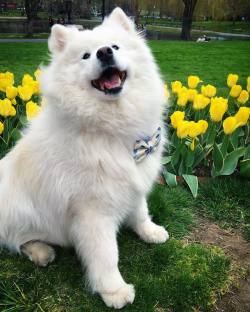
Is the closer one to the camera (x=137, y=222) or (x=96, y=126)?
(x=96, y=126)

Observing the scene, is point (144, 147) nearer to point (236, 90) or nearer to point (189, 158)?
point (189, 158)

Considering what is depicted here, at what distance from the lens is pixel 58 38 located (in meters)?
2.46

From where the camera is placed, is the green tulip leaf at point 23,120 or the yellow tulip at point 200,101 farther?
the green tulip leaf at point 23,120

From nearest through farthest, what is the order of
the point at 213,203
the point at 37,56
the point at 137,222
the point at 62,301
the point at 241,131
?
1. the point at 62,301
2. the point at 137,222
3. the point at 213,203
4. the point at 241,131
5. the point at 37,56

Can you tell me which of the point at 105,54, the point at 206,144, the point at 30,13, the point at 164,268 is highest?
the point at 105,54

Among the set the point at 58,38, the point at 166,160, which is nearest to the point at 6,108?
the point at 58,38

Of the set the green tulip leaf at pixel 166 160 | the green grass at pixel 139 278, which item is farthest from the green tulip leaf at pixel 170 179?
the green grass at pixel 139 278

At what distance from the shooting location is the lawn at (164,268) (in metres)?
2.60

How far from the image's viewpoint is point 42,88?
2428mm

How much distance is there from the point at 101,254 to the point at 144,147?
718 mm

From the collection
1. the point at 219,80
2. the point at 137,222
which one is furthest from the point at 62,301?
the point at 219,80

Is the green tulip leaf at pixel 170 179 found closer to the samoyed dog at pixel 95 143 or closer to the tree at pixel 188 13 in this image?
the samoyed dog at pixel 95 143

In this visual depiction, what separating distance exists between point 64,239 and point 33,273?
0.34 m

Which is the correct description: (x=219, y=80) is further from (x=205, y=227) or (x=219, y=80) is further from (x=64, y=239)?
(x=64, y=239)
